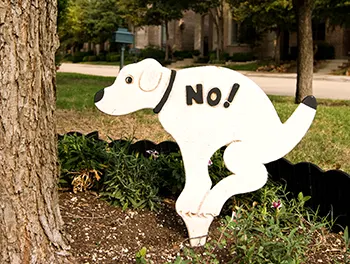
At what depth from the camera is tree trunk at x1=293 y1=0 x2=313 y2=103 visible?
8961 millimetres

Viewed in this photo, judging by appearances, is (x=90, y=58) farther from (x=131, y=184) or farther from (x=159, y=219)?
(x=159, y=219)

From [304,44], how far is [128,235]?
7.16 m

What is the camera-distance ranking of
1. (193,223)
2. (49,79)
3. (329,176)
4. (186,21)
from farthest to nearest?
(186,21) → (329,176) → (193,223) → (49,79)

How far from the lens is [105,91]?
295cm

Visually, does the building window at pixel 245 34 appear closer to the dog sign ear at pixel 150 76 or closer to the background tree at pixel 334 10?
the background tree at pixel 334 10

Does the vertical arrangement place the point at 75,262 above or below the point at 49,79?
below

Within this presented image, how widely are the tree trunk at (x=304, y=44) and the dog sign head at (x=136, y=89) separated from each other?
6830 millimetres

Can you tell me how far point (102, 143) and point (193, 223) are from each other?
1.36 metres

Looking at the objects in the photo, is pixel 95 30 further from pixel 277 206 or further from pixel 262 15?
pixel 277 206

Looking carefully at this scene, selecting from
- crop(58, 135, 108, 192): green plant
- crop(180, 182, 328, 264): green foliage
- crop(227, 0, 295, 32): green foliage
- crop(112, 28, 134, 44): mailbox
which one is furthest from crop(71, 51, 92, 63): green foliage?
crop(180, 182, 328, 264): green foliage

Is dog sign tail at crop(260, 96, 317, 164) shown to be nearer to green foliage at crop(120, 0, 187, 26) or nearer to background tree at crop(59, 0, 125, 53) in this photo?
green foliage at crop(120, 0, 187, 26)

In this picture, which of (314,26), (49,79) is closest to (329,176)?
(49,79)

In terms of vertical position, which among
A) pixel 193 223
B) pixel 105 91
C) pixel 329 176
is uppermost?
pixel 105 91

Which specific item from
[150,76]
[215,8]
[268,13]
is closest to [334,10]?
[268,13]
